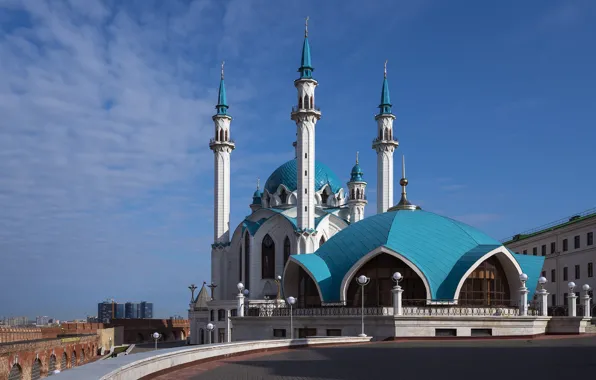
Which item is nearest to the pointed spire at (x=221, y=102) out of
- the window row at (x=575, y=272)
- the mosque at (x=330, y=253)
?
the mosque at (x=330, y=253)

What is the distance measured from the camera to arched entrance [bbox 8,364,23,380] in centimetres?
3625

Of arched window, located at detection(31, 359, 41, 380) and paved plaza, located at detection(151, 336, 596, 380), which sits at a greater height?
paved plaza, located at detection(151, 336, 596, 380)

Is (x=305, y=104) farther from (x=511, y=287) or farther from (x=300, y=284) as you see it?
(x=511, y=287)

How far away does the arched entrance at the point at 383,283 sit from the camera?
38.0 meters

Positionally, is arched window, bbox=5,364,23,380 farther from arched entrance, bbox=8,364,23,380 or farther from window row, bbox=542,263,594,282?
window row, bbox=542,263,594,282

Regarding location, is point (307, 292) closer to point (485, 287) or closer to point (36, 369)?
point (485, 287)

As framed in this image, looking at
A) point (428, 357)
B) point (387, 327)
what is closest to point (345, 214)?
point (387, 327)

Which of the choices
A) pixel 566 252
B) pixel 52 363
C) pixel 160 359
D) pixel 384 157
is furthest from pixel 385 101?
pixel 160 359

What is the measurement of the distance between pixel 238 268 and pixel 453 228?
2706 cm

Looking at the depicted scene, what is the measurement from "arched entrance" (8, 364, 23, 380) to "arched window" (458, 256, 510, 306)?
24.4 meters

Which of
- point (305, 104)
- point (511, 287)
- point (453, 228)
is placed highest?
point (305, 104)

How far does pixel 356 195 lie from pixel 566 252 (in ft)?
79.2

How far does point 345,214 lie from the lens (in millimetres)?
73062

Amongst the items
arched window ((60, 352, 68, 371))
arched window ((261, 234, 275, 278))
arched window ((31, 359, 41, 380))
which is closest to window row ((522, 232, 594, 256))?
arched window ((261, 234, 275, 278))
